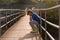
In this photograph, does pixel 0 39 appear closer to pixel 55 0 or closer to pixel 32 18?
pixel 32 18

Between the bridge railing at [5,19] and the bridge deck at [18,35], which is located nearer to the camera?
the bridge deck at [18,35]

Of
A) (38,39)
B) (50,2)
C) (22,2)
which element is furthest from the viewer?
(22,2)

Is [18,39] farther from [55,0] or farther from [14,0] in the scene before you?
[14,0]

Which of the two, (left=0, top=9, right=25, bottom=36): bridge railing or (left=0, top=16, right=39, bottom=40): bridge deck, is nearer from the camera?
(left=0, top=16, right=39, bottom=40): bridge deck

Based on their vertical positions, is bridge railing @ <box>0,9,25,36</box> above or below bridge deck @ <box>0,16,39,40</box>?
above

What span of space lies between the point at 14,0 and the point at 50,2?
33.9m

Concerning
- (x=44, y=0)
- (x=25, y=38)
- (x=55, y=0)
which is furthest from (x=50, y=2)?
(x=25, y=38)

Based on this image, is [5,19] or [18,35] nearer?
[18,35]

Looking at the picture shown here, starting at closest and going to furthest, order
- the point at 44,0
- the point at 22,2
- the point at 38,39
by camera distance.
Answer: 1. the point at 38,39
2. the point at 44,0
3. the point at 22,2

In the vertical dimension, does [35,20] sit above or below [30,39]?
above

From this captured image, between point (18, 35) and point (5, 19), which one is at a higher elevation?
point (5, 19)

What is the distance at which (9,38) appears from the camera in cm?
907

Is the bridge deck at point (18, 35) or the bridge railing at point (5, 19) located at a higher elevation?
the bridge railing at point (5, 19)

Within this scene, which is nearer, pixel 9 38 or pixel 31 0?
pixel 9 38
